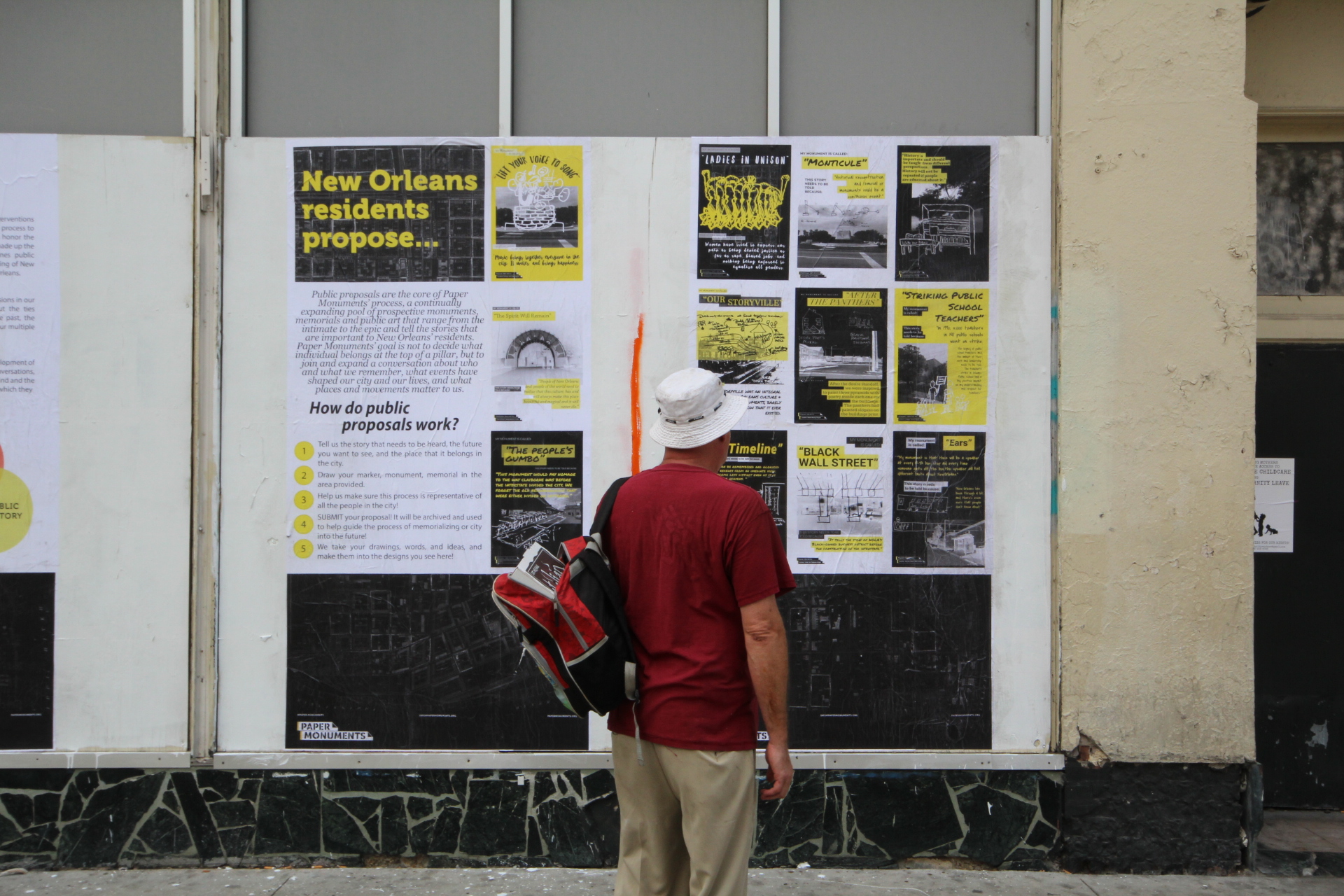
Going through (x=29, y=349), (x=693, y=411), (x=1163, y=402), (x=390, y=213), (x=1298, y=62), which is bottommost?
(x=693, y=411)

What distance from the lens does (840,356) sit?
4.48 metres

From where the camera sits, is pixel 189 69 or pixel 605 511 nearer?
pixel 605 511

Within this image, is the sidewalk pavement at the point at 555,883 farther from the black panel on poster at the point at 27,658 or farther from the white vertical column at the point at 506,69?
the white vertical column at the point at 506,69

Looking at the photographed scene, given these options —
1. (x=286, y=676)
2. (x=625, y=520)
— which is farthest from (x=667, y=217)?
(x=286, y=676)

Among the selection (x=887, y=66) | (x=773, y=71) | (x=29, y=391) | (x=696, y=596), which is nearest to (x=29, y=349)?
(x=29, y=391)

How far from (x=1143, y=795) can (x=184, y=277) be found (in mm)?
5041

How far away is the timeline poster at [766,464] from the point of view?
4.48 meters

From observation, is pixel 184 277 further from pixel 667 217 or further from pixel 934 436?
pixel 934 436

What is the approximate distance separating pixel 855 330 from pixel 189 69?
11.1ft

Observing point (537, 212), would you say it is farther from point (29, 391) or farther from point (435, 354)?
point (29, 391)

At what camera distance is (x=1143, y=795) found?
4336 mm

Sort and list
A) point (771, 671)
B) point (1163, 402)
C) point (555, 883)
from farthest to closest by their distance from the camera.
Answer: point (1163, 402), point (555, 883), point (771, 671)

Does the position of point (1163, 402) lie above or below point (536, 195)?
below

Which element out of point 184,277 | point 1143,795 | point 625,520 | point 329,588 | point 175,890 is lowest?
point 175,890
